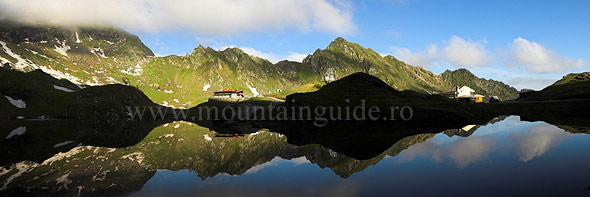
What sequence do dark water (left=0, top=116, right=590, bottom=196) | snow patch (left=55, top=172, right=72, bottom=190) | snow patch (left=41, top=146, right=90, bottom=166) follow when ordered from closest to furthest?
dark water (left=0, top=116, right=590, bottom=196)
snow patch (left=55, top=172, right=72, bottom=190)
snow patch (left=41, top=146, right=90, bottom=166)

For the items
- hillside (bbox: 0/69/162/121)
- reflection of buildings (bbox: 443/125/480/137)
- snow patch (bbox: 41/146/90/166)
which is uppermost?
hillside (bbox: 0/69/162/121)

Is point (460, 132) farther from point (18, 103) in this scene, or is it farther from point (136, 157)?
point (18, 103)

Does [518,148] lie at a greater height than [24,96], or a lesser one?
lesser

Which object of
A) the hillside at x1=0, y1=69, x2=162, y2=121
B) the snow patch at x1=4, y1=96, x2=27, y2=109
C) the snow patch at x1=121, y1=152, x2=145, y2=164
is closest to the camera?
the snow patch at x1=121, y1=152, x2=145, y2=164

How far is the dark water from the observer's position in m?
17.6

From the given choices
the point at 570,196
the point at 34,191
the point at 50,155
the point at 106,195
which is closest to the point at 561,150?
the point at 570,196

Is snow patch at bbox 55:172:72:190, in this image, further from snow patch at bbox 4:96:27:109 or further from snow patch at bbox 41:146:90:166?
snow patch at bbox 4:96:27:109

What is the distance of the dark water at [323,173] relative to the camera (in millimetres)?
17609

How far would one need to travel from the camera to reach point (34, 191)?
726 inches

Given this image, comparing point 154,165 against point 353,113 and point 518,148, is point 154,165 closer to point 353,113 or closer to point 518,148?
point 518,148

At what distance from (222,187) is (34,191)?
1293 centimetres

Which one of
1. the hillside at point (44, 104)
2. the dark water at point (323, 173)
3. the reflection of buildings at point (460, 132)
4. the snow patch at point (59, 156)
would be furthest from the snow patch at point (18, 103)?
the reflection of buildings at point (460, 132)

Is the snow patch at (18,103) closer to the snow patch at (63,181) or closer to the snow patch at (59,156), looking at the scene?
the snow patch at (59,156)

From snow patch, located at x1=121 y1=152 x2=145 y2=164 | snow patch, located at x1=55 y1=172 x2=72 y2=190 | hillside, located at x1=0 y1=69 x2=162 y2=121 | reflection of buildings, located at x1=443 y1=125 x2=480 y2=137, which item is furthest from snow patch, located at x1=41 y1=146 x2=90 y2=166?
hillside, located at x1=0 y1=69 x2=162 y2=121
